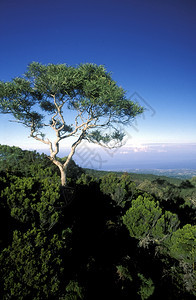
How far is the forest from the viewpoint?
4695mm

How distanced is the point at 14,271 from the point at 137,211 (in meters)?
8.46

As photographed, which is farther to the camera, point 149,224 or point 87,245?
point 149,224

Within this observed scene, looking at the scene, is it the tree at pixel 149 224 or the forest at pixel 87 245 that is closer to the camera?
the forest at pixel 87 245

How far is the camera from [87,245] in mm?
9492

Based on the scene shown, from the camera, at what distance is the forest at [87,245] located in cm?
470

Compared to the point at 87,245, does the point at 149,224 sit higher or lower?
higher

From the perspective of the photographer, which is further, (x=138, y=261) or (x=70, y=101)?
(x=70, y=101)

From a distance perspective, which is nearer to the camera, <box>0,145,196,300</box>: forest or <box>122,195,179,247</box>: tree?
<box>0,145,196,300</box>: forest

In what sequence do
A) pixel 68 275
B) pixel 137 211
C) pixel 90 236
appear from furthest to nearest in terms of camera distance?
pixel 137 211
pixel 90 236
pixel 68 275

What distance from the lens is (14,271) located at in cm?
438

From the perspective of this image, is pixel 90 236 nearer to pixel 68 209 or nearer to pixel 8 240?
pixel 68 209

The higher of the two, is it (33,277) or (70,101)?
(70,101)

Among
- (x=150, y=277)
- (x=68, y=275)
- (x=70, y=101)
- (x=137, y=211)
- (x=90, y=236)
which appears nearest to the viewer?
(x=68, y=275)

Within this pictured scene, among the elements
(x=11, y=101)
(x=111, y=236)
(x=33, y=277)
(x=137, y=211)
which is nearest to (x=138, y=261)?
(x=111, y=236)
